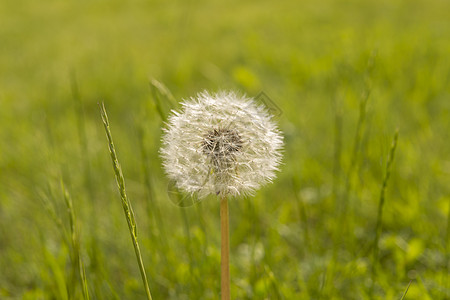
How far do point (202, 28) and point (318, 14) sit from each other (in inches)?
60.2

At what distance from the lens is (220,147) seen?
3.31 feet

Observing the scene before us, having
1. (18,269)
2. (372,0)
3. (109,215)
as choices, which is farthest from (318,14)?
(18,269)

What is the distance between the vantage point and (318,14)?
19.1ft

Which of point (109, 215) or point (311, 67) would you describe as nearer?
point (109, 215)

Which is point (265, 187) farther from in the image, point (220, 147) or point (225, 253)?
point (225, 253)

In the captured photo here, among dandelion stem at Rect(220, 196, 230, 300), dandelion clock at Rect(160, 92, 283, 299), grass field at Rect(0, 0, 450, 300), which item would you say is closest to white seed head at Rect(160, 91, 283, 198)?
dandelion clock at Rect(160, 92, 283, 299)

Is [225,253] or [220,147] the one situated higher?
[220,147]

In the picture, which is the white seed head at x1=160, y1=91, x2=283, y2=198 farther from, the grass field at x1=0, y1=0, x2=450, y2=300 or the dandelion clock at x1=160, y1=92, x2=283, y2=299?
the grass field at x1=0, y1=0, x2=450, y2=300

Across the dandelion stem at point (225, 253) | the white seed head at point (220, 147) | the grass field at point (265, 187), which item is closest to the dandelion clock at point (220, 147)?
the white seed head at point (220, 147)

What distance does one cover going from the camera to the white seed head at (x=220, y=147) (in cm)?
100

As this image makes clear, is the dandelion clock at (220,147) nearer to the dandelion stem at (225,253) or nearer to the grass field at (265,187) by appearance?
the dandelion stem at (225,253)

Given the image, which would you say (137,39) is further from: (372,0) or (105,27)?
(372,0)

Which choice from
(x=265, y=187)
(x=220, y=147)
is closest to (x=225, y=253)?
(x=220, y=147)

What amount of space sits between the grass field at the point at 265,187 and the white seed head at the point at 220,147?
0.88ft
